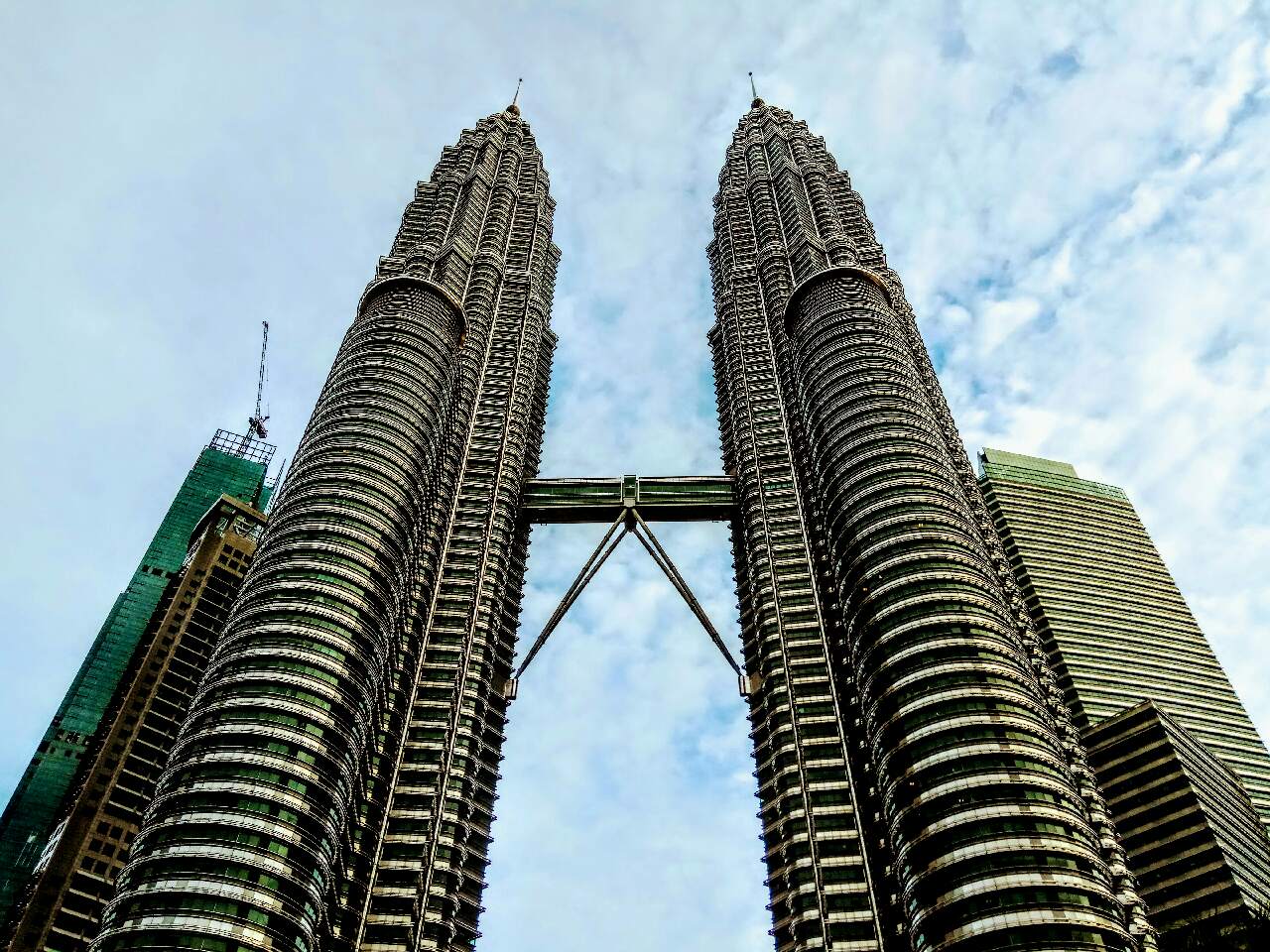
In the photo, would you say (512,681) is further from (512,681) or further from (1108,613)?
(1108,613)

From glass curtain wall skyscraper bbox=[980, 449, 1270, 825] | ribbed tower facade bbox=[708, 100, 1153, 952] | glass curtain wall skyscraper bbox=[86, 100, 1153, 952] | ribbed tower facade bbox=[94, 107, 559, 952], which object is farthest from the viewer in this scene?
glass curtain wall skyscraper bbox=[980, 449, 1270, 825]

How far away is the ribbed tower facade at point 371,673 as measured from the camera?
8306cm

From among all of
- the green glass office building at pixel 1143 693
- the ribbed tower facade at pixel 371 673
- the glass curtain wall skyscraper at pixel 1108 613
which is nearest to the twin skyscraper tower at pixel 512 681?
the ribbed tower facade at pixel 371 673

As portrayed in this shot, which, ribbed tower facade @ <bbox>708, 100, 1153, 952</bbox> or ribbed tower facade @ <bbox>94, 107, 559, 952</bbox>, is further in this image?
ribbed tower facade @ <bbox>94, 107, 559, 952</bbox>

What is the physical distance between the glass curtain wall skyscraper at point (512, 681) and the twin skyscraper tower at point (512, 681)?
1.03ft

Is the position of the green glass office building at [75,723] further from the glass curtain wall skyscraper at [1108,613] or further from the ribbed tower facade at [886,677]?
the glass curtain wall skyscraper at [1108,613]

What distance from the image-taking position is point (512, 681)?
128m

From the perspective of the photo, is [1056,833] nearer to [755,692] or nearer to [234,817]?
[755,692]

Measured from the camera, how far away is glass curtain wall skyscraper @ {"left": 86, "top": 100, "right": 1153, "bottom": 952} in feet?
272

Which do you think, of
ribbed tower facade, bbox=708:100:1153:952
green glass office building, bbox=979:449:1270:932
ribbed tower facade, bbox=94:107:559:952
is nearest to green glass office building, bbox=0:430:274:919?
ribbed tower facade, bbox=94:107:559:952

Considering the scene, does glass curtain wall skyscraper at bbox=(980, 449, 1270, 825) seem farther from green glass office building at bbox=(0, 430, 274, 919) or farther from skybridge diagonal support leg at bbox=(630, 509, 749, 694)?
green glass office building at bbox=(0, 430, 274, 919)

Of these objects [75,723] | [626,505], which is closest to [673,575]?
[626,505]

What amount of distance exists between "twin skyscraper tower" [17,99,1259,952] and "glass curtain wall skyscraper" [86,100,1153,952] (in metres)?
0.31

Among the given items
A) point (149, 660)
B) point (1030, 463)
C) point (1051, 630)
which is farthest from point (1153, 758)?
point (149, 660)
